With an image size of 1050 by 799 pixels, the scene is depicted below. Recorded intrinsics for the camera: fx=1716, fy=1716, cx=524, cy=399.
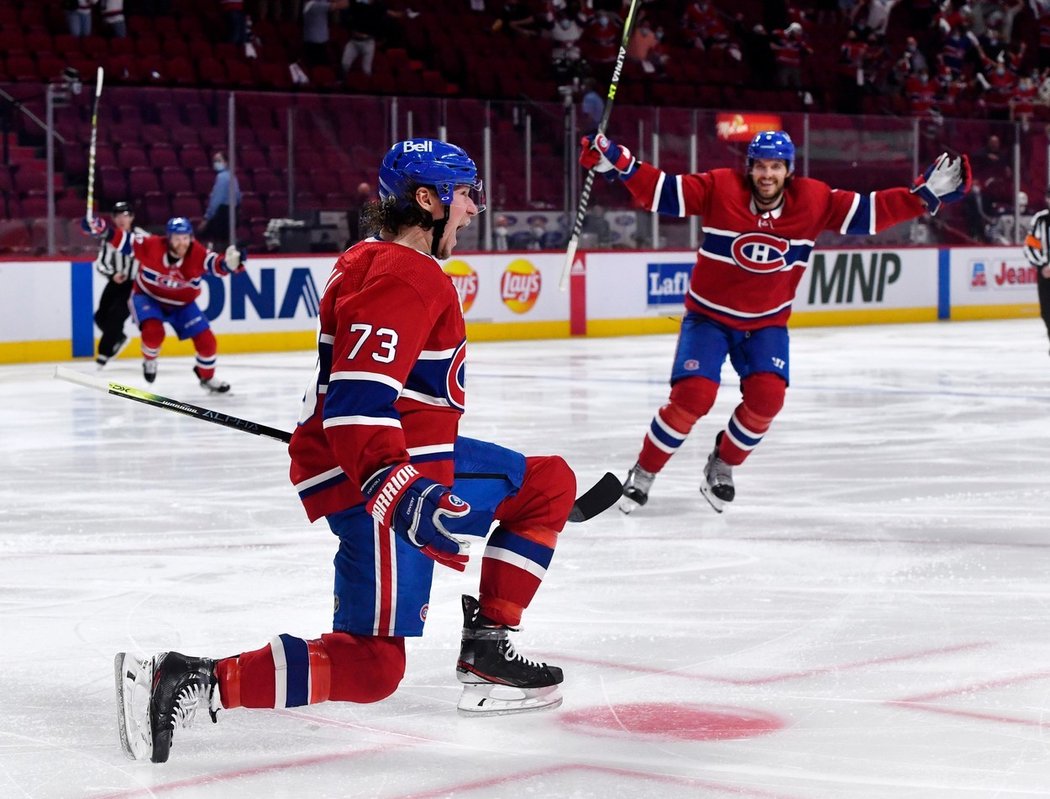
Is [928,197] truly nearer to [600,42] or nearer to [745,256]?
[745,256]

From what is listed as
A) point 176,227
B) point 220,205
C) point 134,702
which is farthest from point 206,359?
point 134,702

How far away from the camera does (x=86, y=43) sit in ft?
47.7

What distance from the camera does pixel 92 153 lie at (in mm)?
12586

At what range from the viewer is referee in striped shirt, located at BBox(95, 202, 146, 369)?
38.1 ft

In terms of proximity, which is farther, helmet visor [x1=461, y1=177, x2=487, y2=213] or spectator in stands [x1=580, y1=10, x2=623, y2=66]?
spectator in stands [x1=580, y1=10, x2=623, y2=66]

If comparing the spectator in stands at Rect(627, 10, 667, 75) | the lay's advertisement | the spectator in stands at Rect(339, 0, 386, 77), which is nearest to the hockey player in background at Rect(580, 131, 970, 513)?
the lay's advertisement

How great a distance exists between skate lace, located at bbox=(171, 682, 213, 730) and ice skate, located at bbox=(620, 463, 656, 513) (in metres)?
3.10

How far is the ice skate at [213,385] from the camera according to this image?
1020cm

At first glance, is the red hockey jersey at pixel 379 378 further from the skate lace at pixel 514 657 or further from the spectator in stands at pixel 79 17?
the spectator in stands at pixel 79 17

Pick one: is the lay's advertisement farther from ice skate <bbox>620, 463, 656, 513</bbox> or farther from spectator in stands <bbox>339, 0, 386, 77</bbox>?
ice skate <bbox>620, 463, 656, 513</bbox>

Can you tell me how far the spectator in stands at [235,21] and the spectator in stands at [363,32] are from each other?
3.26 feet

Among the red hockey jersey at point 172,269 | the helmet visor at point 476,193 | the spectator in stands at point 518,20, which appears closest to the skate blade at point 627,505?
the helmet visor at point 476,193

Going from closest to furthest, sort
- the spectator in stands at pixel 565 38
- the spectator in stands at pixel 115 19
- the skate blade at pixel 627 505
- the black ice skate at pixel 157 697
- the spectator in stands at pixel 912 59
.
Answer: the black ice skate at pixel 157 697 < the skate blade at pixel 627 505 < the spectator in stands at pixel 115 19 < the spectator in stands at pixel 565 38 < the spectator in stands at pixel 912 59

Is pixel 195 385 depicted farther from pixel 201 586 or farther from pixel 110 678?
pixel 110 678
